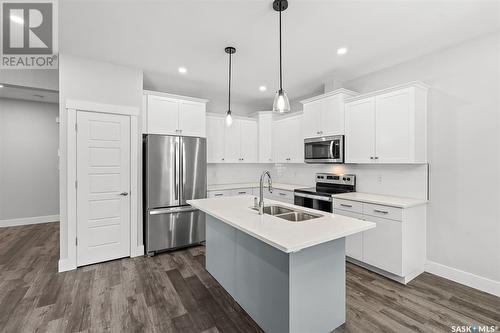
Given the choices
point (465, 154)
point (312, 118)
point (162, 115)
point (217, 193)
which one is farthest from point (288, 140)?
point (465, 154)

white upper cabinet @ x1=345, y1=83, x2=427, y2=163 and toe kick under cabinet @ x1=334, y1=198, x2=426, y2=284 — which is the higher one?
white upper cabinet @ x1=345, y1=83, x2=427, y2=163

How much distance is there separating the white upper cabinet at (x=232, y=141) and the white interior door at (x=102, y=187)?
165 centimetres

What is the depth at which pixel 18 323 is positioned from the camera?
2045mm

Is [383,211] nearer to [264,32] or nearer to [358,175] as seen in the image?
[358,175]

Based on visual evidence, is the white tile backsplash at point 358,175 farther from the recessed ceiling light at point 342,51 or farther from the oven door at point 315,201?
the recessed ceiling light at point 342,51

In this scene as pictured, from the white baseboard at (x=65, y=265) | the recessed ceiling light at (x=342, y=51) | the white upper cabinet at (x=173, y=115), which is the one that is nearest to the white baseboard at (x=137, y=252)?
the white baseboard at (x=65, y=265)

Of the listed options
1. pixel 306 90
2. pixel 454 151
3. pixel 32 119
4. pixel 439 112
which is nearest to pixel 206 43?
pixel 306 90

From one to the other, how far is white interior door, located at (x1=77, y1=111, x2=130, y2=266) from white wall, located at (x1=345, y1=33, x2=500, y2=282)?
4.21 m

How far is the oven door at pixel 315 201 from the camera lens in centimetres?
351

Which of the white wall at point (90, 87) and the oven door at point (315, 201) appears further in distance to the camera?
the oven door at point (315, 201)

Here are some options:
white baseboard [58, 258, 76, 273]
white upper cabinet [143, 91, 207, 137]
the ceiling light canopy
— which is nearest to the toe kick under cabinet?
white upper cabinet [143, 91, 207, 137]

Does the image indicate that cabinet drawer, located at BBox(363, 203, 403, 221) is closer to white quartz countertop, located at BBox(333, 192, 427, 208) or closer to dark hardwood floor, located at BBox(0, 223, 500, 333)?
white quartz countertop, located at BBox(333, 192, 427, 208)

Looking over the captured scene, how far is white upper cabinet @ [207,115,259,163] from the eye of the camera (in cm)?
471

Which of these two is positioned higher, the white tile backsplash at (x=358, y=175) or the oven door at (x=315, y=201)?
the white tile backsplash at (x=358, y=175)
